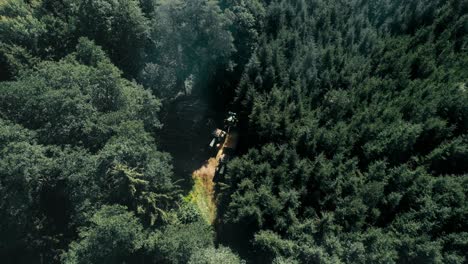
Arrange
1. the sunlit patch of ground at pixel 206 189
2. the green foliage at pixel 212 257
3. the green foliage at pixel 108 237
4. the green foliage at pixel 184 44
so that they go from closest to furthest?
the green foliage at pixel 108 237, the green foliage at pixel 212 257, the green foliage at pixel 184 44, the sunlit patch of ground at pixel 206 189

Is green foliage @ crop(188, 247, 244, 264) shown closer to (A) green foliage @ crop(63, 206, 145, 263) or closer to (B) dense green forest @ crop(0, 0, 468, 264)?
(B) dense green forest @ crop(0, 0, 468, 264)

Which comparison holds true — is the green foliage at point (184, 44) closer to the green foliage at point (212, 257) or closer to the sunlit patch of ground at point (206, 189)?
the sunlit patch of ground at point (206, 189)

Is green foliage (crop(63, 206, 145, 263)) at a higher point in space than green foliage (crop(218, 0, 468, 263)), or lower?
lower

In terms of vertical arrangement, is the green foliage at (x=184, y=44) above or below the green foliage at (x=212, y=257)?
above

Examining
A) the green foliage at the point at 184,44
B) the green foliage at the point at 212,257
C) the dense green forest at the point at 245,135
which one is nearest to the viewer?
the green foliage at the point at 212,257

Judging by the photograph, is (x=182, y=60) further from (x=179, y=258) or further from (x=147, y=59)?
(x=179, y=258)

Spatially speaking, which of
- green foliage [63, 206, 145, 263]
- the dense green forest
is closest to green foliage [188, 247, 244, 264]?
the dense green forest

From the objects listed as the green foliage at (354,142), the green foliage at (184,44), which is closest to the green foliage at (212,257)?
the green foliage at (354,142)

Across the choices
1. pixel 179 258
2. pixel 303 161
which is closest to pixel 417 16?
pixel 303 161
